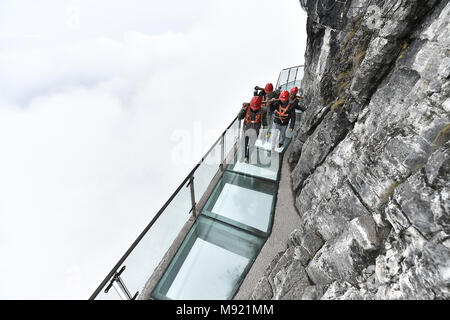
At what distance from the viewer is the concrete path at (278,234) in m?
4.62

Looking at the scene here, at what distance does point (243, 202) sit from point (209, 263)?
207cm

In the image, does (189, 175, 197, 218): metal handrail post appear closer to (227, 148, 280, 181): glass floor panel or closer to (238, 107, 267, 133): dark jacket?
(227, 148, 280, 181): glass floor panel

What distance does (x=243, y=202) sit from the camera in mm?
6332

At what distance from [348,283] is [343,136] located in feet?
10.8

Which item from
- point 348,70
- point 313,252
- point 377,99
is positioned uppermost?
point 348,70

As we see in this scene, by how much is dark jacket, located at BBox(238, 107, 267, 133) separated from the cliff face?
2.26 metres

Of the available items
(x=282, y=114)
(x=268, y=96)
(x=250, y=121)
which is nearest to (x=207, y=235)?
(x=250, y=121)

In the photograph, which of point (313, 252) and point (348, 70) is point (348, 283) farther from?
point (348, 70)

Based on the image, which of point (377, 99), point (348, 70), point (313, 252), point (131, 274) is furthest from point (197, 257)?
point (348, 70)

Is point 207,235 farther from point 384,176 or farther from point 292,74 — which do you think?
point 292,74

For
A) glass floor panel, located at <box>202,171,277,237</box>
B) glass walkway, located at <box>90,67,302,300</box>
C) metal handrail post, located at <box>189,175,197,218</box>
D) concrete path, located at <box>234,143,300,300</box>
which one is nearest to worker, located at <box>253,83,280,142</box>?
glass walkway, located at <box>90,67,302,300</box>

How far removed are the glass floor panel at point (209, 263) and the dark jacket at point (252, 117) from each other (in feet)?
11.3

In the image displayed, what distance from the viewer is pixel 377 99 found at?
3.75m
